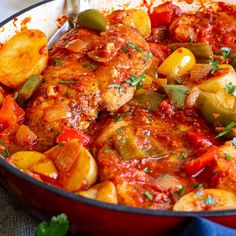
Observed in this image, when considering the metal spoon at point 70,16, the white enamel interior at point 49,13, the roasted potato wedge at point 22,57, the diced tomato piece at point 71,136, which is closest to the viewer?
the diced tomato piece at point 71,136

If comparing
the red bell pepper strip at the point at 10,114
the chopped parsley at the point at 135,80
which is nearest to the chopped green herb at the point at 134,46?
the chopped parsley at the point at 135,80

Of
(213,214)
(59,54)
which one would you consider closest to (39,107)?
(59,54)

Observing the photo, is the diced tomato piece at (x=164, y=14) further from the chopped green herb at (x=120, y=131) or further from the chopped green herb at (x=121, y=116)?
the chopped green herb at (x=120, y=131)

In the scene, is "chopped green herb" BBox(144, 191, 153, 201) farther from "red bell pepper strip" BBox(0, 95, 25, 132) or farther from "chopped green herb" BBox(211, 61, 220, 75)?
"chopped green herb" BBox(211, 61, 220, 75)

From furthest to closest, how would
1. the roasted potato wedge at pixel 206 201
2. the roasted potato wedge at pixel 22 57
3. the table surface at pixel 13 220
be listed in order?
the roasted potato wedge at pixel 22 57, the table surface at pixel 13 220, the roasted potato wedge at pixel 206 201

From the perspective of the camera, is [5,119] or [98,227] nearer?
[98,227]

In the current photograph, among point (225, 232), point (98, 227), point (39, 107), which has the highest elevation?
point (39, 107)

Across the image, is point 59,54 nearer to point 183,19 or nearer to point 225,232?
point 183,19
